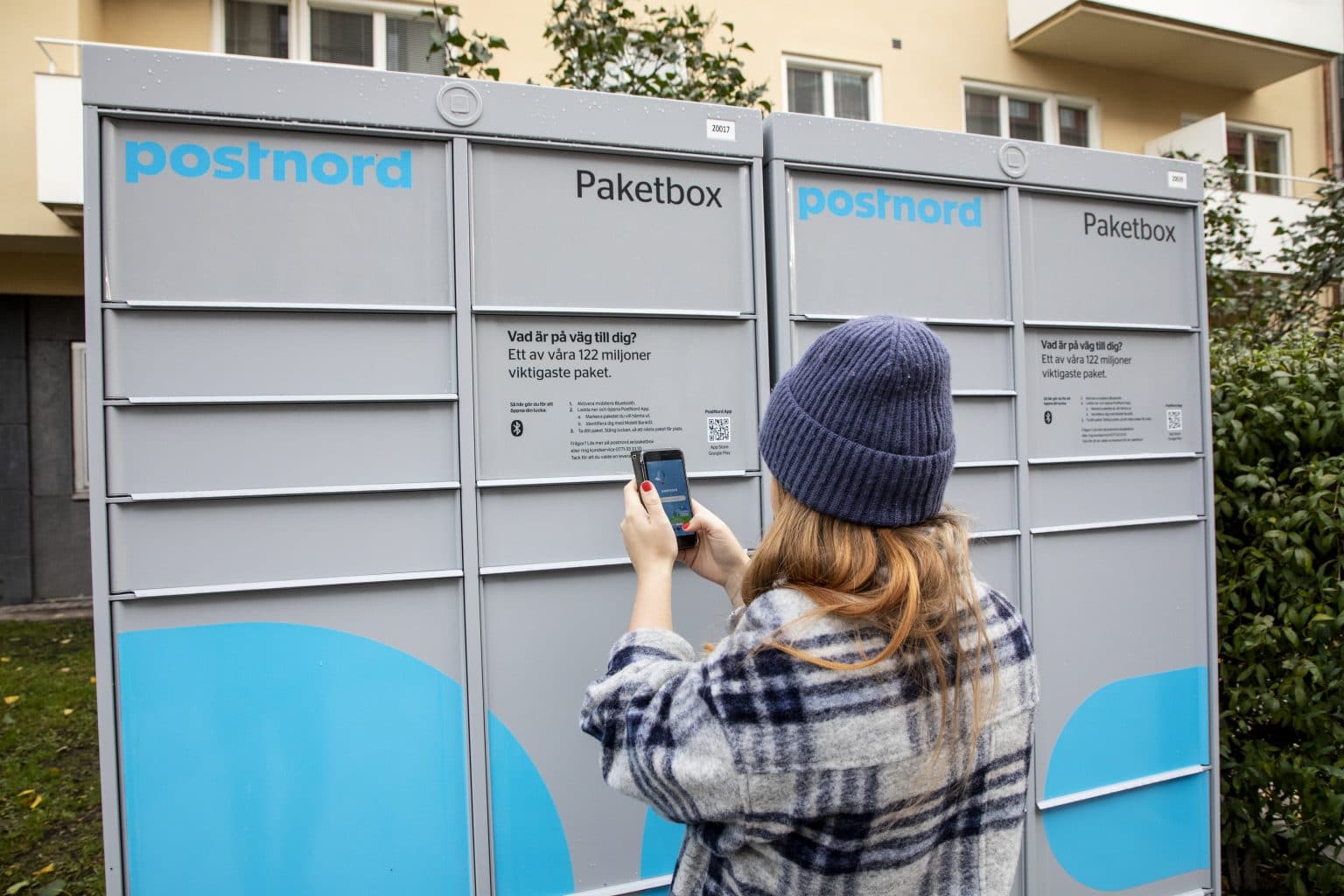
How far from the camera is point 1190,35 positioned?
30.2 ft

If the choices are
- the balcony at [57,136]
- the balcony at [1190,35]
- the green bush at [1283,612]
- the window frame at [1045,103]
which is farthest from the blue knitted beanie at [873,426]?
the balcony at [1190,35]

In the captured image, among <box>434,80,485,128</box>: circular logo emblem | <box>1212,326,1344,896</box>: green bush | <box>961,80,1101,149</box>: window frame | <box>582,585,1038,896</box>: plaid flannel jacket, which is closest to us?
<box>582,585,1038,896</box>: plaid flannel jacket

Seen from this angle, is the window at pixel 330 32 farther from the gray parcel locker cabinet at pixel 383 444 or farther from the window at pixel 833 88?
the gray parcel locker cabinet at pixel 383 444

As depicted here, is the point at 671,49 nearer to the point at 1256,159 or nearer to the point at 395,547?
the point at 395,547

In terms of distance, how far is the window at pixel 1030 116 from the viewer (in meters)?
9.20

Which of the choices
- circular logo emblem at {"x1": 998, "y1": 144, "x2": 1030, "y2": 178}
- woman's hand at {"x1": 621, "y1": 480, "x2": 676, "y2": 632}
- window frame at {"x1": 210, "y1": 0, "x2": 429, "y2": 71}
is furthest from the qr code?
window frame at {"x1": 210, "y1": 0, "x2": 429, "y2": 71}

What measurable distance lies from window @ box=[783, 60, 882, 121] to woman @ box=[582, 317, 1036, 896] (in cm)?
782

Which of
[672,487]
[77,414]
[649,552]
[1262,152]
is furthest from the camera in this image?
[1262,152]

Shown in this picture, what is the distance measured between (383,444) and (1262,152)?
504 inches

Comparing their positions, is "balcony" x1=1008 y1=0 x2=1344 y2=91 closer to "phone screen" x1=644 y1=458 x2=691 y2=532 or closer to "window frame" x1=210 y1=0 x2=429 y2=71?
"window frame" x1=210 y1=0 x2=429 y2=71

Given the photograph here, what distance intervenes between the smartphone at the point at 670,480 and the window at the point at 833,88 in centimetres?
722

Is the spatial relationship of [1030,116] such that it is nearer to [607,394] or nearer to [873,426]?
[607,394]

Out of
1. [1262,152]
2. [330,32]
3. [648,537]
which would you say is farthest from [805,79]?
[648,537]

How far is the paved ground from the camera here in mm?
7355
